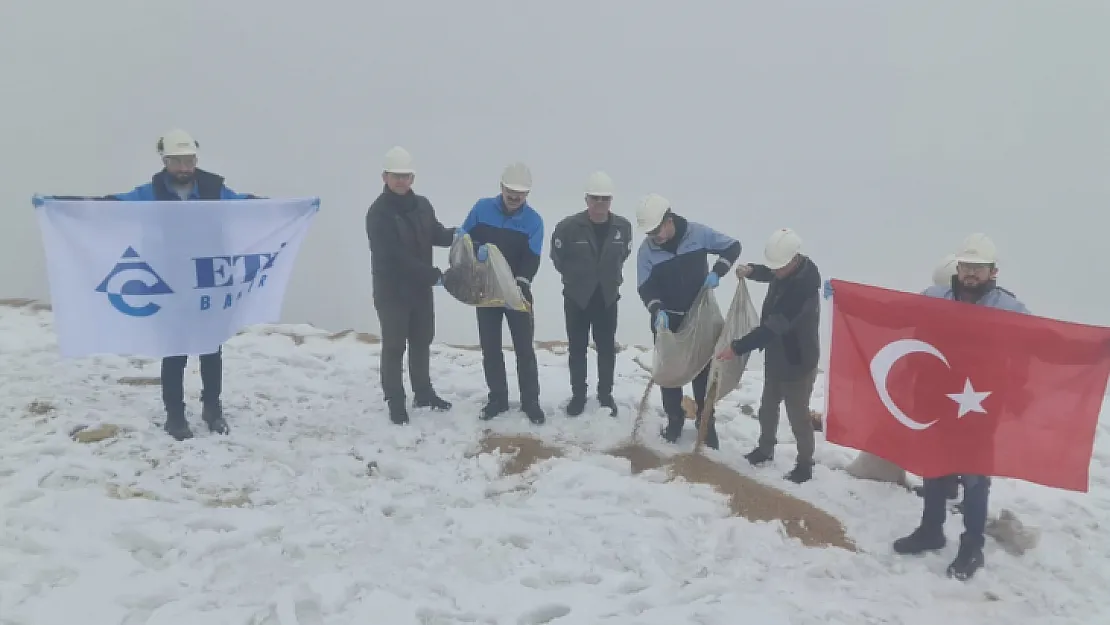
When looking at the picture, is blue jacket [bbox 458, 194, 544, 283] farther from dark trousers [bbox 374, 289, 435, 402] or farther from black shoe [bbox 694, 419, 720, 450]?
black shoe [bbox 694, 419, 720, 450]

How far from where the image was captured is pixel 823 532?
167 inches

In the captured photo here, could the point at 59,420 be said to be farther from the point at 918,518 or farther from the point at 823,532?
the point at 918,518

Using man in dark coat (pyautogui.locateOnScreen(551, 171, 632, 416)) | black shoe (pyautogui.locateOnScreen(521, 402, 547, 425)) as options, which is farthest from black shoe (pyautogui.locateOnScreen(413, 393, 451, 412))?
man in dark coat (pyautogui.locateOnScreen(551, 171, 632, 416))

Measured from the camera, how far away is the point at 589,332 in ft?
19.8

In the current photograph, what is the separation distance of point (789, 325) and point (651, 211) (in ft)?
3.94

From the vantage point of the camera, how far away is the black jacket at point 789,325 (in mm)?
4676

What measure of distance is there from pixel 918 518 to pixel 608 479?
192 centimetres

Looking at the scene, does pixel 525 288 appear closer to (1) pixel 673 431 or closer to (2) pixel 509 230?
(2) pixel 509 230

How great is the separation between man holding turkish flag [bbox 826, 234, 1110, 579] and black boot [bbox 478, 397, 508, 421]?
278 centimetres

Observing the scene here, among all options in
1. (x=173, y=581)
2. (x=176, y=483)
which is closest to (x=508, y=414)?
(x=176, y=483)

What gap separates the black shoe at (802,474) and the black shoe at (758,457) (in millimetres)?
294

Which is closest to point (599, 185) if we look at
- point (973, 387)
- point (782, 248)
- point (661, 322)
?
point (661, 322)

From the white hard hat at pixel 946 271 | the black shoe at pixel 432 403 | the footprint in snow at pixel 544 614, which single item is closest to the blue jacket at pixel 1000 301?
the white hard hat at pixel 946 271

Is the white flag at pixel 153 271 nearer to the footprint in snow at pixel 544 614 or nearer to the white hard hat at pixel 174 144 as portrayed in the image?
the white hard hat at pixel 174 144
